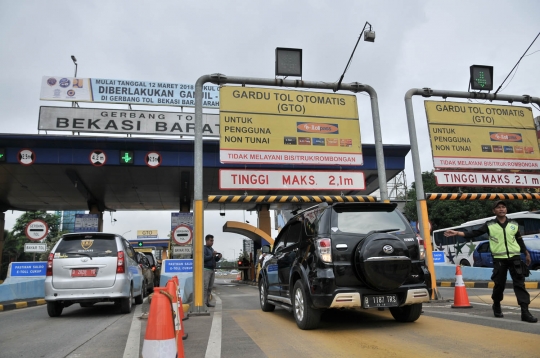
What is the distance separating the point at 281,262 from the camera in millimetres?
7324

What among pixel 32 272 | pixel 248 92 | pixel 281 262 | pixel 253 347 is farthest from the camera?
pixel 32 272

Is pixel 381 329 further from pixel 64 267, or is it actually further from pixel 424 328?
pixel 64 267

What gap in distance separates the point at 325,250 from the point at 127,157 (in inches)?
528

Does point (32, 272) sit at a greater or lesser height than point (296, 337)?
greater

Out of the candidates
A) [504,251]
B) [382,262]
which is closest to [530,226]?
[504,251]

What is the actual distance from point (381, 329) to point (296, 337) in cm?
123

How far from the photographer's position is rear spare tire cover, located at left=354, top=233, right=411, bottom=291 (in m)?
5.40

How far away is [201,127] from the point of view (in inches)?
369

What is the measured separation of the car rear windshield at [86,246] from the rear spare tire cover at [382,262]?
18.8ft

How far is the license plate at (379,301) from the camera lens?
5.57 m

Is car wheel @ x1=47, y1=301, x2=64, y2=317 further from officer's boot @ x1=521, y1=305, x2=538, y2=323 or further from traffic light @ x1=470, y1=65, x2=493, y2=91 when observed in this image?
traffic light @ x1=470, y1=65, x2=493, y2=91

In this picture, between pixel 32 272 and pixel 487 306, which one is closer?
Answer: pixel 487 306

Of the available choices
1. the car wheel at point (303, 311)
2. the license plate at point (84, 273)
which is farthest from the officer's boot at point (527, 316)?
the license plate at point (84, 273)

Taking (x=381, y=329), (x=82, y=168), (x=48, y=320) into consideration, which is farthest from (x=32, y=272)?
(x=381, y=329)
